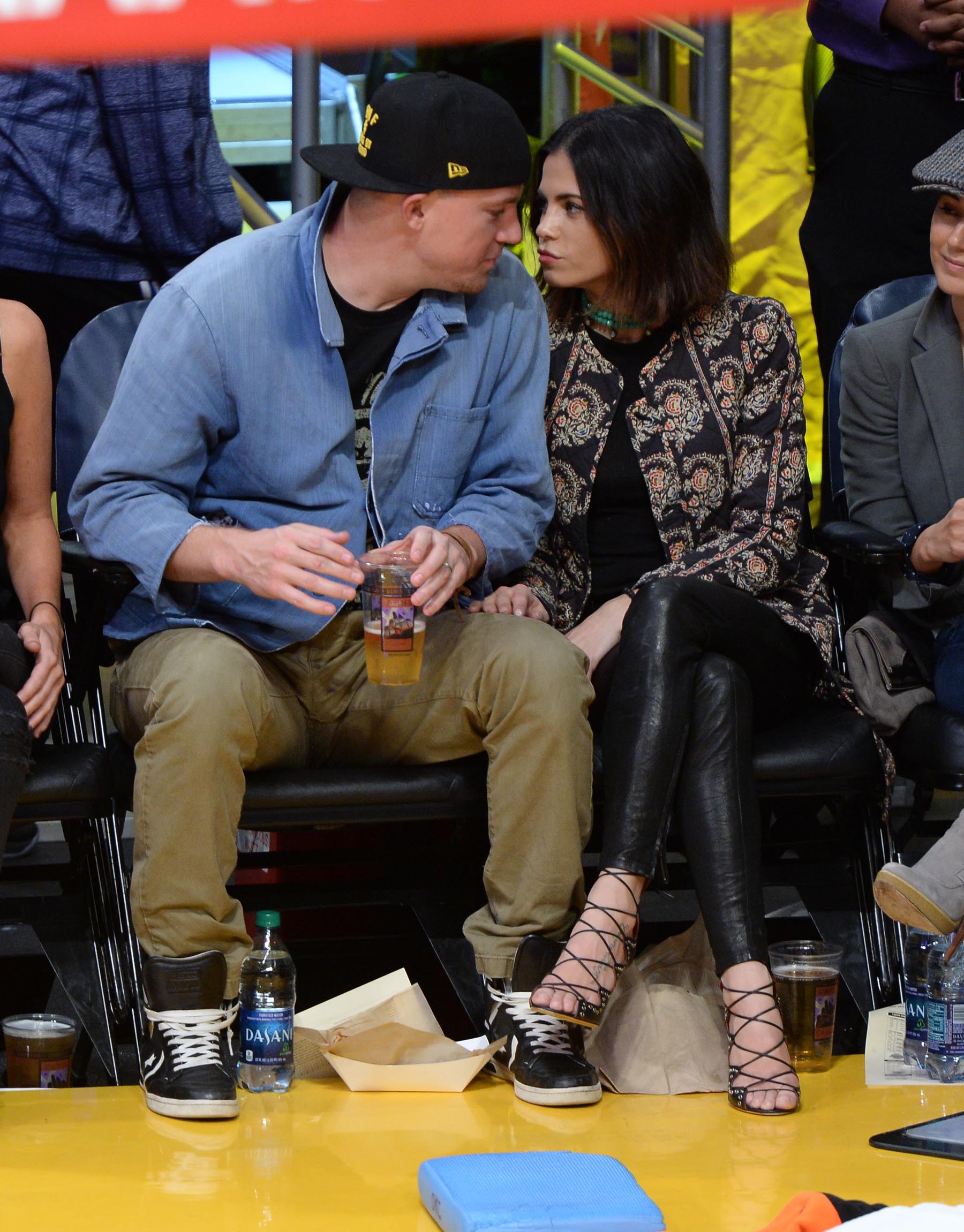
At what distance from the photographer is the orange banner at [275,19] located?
72cm

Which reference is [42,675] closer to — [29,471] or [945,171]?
[29,471]

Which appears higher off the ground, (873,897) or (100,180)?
(100,180)

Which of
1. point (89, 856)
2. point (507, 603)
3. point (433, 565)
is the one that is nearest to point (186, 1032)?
point (89, 856)

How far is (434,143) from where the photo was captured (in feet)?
7.58

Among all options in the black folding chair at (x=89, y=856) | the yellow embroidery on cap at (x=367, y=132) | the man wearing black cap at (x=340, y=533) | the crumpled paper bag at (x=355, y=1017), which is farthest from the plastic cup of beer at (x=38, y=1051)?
the yellow embroidery on cap at (x=367, y=132)

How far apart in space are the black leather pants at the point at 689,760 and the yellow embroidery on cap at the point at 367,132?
80 cm

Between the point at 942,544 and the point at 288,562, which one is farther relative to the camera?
the point at 942,544

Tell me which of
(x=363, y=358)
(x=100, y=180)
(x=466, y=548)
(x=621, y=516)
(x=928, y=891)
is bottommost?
(x=928, y=891)

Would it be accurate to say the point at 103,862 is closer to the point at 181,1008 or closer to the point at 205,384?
the point at 181,1008

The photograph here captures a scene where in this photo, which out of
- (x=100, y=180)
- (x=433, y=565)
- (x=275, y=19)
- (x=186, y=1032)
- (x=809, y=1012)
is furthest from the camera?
(x=100, y=180)

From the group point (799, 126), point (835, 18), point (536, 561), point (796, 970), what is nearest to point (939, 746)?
point (796, 970)

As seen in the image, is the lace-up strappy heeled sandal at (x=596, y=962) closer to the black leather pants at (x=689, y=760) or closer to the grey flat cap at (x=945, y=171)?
the black leather pants at (x=689, y=760)

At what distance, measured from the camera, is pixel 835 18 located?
3307 millimetres

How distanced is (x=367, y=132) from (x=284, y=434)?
49 cm
